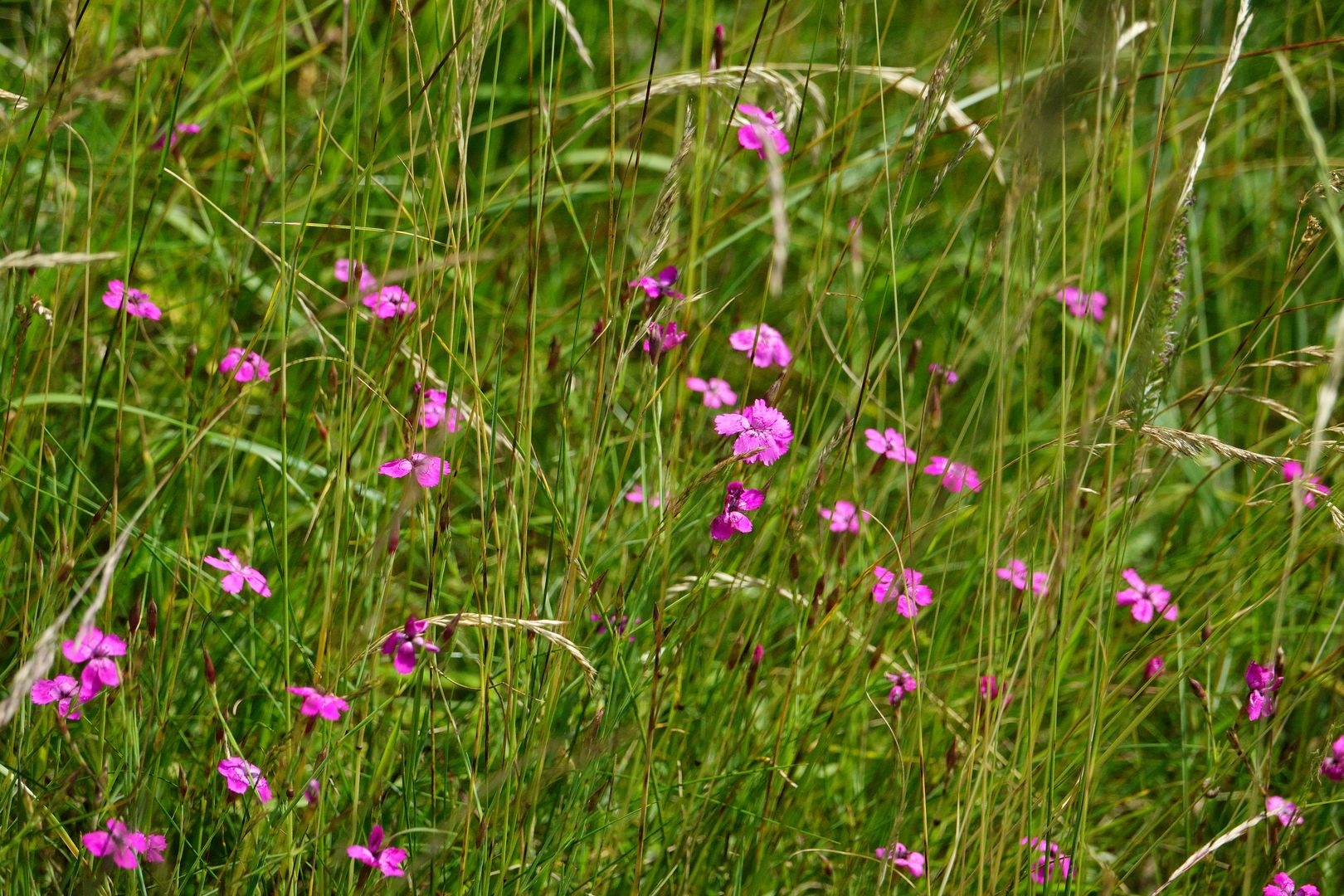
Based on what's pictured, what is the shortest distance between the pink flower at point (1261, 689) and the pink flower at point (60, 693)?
130 cm

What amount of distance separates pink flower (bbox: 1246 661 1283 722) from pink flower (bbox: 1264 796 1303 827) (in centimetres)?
10

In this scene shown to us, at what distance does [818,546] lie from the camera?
1.82m

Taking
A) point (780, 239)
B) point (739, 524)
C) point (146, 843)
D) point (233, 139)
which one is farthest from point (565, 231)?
point (780, 239)

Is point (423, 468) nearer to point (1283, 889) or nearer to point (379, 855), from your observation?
point (379, 855)

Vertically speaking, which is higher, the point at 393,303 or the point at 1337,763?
the point at 393,303

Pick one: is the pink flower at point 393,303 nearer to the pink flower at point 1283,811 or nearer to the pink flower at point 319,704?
the pink flower at point 319,704

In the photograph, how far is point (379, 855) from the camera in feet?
4.02

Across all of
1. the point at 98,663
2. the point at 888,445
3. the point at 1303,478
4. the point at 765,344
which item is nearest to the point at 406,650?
the point at 98,663

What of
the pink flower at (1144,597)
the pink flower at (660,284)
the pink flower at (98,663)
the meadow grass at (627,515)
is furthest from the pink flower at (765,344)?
the pink flower at (98,663)

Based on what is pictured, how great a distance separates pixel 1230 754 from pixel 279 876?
116 centimetres

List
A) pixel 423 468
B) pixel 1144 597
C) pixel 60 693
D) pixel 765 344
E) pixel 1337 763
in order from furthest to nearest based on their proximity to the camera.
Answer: pixel 1144 597, pixel 765 344, pixel 1337 763, pixel 60 693, pixel 423 468

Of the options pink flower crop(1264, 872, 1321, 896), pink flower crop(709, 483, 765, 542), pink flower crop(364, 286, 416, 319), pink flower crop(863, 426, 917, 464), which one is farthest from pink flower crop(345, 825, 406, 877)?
pink flower crop(1264, 872, 1321, 896)

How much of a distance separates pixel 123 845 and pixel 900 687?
3.12 feet

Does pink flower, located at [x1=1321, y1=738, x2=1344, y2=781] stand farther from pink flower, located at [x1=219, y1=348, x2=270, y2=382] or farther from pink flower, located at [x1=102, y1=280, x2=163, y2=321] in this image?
pink flower, located at [x1=102, y1=280, x2=163, y2=321]
